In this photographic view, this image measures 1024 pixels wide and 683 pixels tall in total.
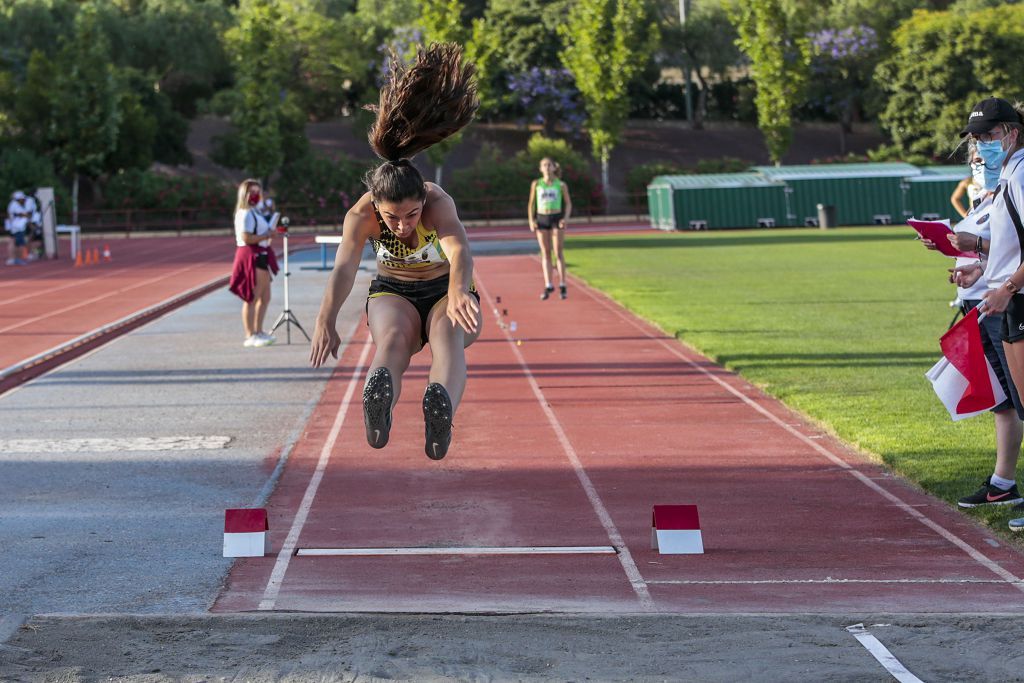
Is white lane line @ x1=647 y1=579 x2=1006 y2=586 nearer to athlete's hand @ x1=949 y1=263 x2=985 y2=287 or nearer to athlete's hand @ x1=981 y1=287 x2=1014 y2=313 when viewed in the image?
athlete's hand @ x1=981 y1=287 x2=1014 y2=313

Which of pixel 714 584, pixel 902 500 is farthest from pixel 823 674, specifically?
pixel 902 500

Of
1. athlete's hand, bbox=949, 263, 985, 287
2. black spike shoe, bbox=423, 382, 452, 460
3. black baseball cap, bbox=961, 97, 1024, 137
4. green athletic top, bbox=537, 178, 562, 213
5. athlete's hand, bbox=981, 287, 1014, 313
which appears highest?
black baseball cap, bbox=961, 97, 1024, 137

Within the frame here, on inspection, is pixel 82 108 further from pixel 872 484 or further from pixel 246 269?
pixel 872 484

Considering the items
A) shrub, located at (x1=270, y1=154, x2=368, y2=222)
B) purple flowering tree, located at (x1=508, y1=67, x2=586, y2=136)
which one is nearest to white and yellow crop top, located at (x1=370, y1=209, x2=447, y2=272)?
shrub, located at (x1=270, y1=154, x2=368, y2=222)

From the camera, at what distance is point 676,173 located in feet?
202

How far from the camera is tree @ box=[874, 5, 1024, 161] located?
66188 millimetres

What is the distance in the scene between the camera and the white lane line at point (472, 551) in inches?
301

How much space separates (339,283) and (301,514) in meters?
2.34

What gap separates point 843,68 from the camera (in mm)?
73938

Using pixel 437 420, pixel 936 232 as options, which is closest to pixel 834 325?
pixel 936 232

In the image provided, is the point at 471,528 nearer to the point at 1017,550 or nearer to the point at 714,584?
the point at 714,584

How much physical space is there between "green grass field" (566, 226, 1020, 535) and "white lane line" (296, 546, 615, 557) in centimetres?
238

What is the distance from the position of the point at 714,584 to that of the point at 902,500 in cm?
231

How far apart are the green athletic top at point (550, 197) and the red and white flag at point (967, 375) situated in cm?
1320
